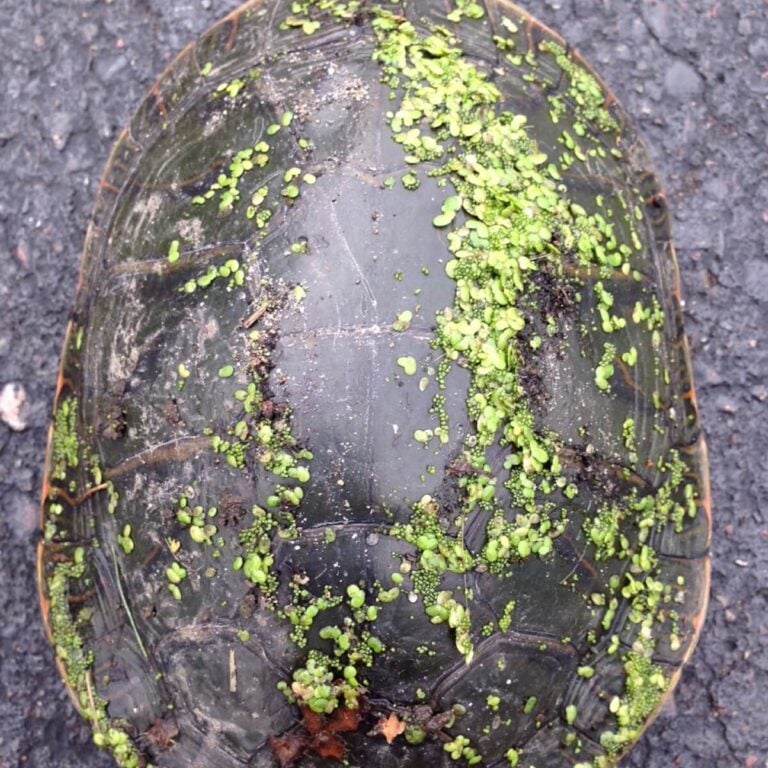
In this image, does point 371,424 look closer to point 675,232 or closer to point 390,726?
point 390,726

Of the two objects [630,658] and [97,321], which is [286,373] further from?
[630,658]

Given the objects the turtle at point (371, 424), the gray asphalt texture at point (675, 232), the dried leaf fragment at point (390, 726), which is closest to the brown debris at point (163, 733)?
the turtle at point (371, 424)

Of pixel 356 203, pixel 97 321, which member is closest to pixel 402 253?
pixel 356 203

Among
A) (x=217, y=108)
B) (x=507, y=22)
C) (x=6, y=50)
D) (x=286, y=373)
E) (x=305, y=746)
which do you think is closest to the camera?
(x=286, y=373)

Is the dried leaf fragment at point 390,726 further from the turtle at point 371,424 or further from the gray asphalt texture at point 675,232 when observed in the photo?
the gray asphalt texture at point 675,232

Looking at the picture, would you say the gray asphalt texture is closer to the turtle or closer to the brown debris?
the turtle

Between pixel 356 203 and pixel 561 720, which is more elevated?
pixel 356 203

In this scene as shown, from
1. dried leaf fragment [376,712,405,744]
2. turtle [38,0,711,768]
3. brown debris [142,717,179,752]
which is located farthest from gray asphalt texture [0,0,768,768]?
dried leaf fragment [376,712,405,744]
